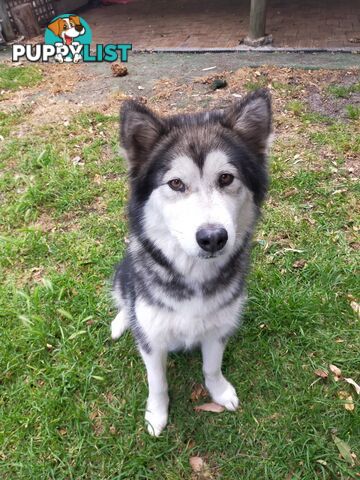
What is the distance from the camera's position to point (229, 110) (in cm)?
198

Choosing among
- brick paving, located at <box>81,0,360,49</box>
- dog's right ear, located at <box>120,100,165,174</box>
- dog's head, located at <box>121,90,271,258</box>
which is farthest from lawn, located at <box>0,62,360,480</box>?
brick paving, located at <box>81,0,360,49</box>

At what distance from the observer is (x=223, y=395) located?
2479 millimetres

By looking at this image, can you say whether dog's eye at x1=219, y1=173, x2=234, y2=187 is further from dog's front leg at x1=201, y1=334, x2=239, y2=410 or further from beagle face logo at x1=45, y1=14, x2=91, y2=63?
beagle face logo at x1=45, y1=14, x2=91, y2=63

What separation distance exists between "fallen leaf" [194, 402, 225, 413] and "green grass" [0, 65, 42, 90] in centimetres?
624

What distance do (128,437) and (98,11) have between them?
12115 millimetres

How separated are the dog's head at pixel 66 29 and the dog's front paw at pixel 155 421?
8537mm

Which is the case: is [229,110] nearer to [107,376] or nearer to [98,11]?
[107,376]

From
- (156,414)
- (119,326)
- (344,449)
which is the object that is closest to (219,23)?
(119,326)

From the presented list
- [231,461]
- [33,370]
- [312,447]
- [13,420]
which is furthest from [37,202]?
[312,447]

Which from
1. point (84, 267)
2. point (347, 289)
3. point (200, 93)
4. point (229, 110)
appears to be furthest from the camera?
point (200, 93)

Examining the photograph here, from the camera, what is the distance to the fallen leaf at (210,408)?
2477 millimetres

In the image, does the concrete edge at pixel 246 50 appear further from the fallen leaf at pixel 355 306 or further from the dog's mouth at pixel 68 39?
the fallen leaf at pixel 355 306

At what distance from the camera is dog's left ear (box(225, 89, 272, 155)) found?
1.92 m

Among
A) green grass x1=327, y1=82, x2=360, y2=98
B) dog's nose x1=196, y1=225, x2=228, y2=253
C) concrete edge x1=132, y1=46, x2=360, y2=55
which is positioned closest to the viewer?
dog's nose x1=196, y1=225, x2=228, y2=253
